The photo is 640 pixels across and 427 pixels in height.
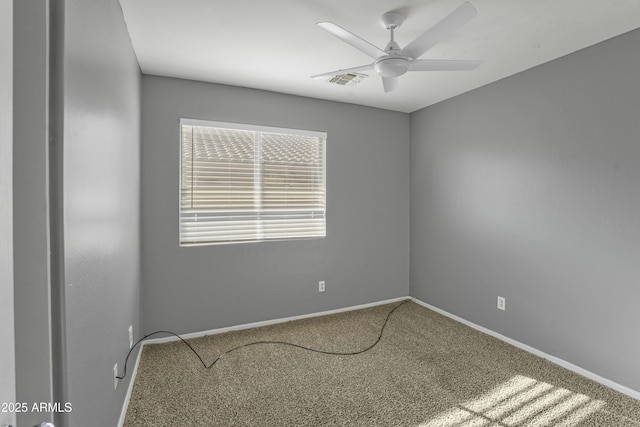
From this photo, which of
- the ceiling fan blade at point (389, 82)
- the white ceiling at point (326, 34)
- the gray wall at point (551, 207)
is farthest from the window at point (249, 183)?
the gray wall at point (551, 207)

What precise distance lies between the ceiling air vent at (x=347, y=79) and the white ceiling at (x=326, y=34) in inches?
3.4

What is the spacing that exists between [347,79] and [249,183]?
4.60 ft

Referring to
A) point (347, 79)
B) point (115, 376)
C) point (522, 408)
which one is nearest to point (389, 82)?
point (347, 79)

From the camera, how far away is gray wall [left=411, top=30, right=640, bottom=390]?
2.17 meters

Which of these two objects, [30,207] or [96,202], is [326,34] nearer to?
[96,202]

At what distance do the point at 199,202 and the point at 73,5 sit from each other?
6.84ft

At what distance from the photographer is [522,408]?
2.01 metres

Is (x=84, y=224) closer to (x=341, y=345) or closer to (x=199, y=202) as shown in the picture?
(x=199, y=202)

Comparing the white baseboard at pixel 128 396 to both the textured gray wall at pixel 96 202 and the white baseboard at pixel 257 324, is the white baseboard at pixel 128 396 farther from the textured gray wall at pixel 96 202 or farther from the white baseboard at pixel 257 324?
the white baseboard at pixel 257 324

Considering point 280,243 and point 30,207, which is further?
point 280,243

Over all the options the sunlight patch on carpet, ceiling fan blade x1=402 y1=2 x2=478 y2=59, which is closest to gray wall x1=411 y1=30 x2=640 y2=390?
the sunlight patch on carpet

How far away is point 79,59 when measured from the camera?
114 cm

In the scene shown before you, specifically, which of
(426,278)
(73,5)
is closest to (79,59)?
(73,5)

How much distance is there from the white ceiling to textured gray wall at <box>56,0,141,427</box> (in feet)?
1.14
